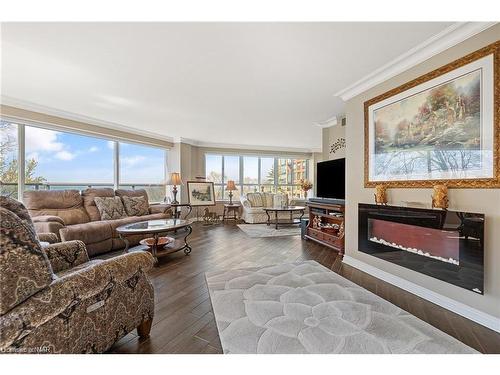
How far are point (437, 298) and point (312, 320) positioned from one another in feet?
4.25

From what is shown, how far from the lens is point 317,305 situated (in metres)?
2.08

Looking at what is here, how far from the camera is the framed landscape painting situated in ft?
6.00

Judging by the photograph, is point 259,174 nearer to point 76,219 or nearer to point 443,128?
point 76,219

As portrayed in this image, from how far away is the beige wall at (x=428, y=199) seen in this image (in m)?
1.81

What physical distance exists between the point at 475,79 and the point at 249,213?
5.57 meters

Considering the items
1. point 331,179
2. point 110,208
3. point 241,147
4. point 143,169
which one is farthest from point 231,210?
point 331,179

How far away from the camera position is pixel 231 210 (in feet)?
24.8

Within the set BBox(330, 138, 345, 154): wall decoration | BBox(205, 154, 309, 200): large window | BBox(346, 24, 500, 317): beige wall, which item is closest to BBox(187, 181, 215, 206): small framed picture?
BBox(205, 154, 309, 200): large window

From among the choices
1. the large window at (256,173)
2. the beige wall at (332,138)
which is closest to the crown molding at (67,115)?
the large window at (256,173)

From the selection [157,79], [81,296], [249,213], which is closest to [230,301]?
[81,296]

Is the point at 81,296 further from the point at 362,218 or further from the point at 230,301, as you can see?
the point at 362,218

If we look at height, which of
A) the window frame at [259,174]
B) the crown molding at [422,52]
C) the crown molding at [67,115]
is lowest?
the window frame at [259,174]

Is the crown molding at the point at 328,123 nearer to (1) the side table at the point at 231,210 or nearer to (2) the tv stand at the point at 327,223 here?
(2) the tv stand at the point at 327,223

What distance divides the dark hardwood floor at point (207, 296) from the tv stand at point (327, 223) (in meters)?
0.15
